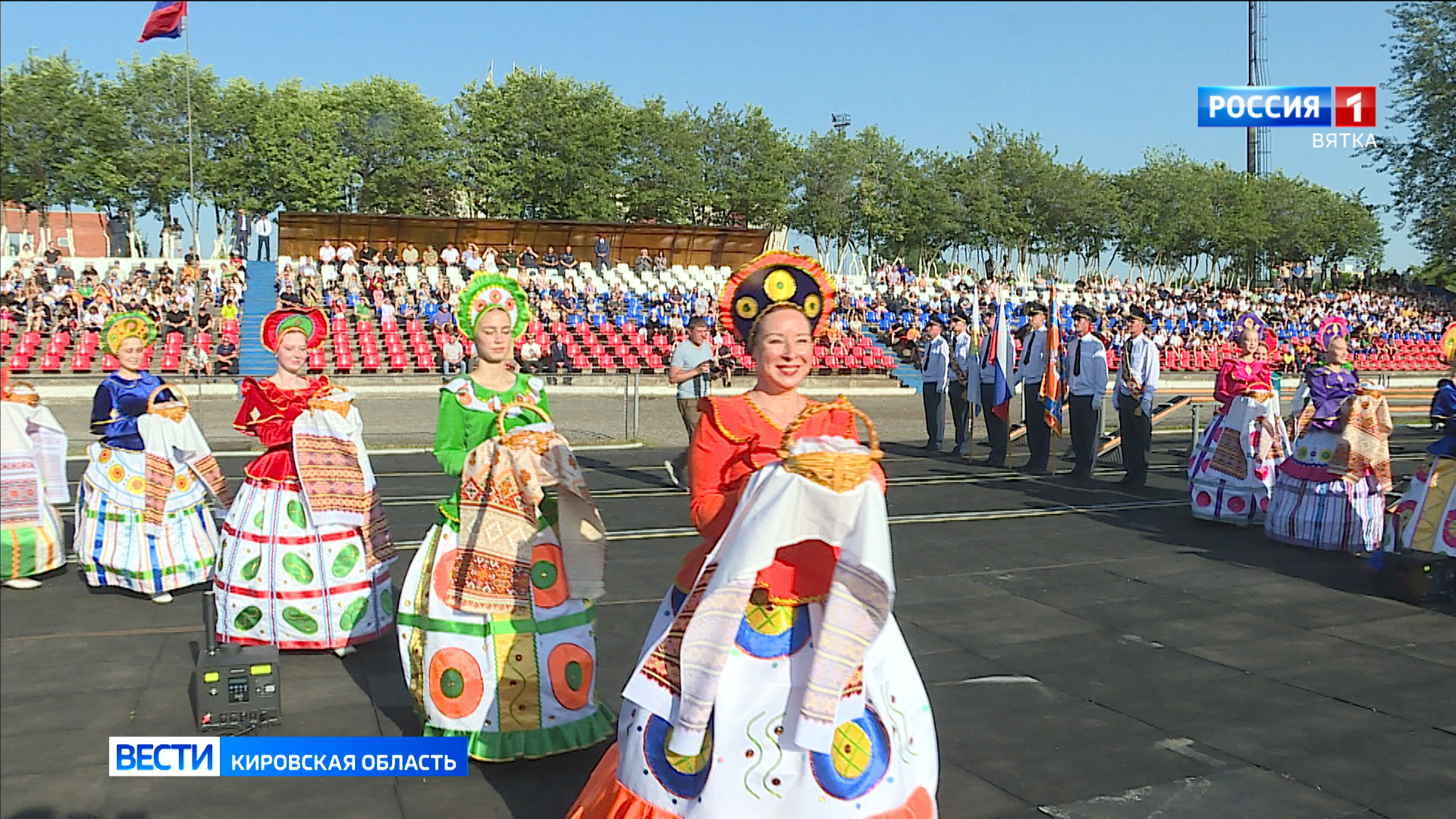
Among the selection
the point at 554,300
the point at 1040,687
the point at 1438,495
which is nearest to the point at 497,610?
the point at 1040,687

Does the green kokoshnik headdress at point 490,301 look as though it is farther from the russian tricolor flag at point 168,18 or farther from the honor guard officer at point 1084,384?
the honor guard officer at point 1084,384

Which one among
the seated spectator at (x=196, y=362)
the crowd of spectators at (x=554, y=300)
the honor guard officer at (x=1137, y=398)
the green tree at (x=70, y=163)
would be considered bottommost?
the honor guard officer at (x=1137, y=398)

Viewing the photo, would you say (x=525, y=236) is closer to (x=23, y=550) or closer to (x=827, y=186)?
(x=827, y=186)

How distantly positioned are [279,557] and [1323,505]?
9.48 m

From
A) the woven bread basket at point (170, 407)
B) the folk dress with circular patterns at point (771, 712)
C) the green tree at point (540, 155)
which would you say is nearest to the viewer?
the folk dress with circular patterns at point (771, 712)

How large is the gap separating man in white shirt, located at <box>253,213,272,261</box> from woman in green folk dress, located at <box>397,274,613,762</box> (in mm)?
36048

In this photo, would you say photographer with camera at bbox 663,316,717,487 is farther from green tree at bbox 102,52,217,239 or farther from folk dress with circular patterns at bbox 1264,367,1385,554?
green tree at bbox 102,52,217,239

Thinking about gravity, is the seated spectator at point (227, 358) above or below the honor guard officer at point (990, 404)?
above

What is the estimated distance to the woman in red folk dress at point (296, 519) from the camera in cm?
741

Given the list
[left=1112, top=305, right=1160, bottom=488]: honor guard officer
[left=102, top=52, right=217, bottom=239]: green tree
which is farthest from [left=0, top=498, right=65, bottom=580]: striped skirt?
[left=102, top=52, right=217, bottom=239]: green tree

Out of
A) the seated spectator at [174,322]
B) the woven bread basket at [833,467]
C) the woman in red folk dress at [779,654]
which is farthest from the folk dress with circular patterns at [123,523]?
the seated spectator at [174,322]

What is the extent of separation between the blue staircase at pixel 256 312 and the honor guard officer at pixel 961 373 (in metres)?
13.4

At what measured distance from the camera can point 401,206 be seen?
50.4 meters

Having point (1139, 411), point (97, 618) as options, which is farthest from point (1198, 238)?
point (97, 618)
